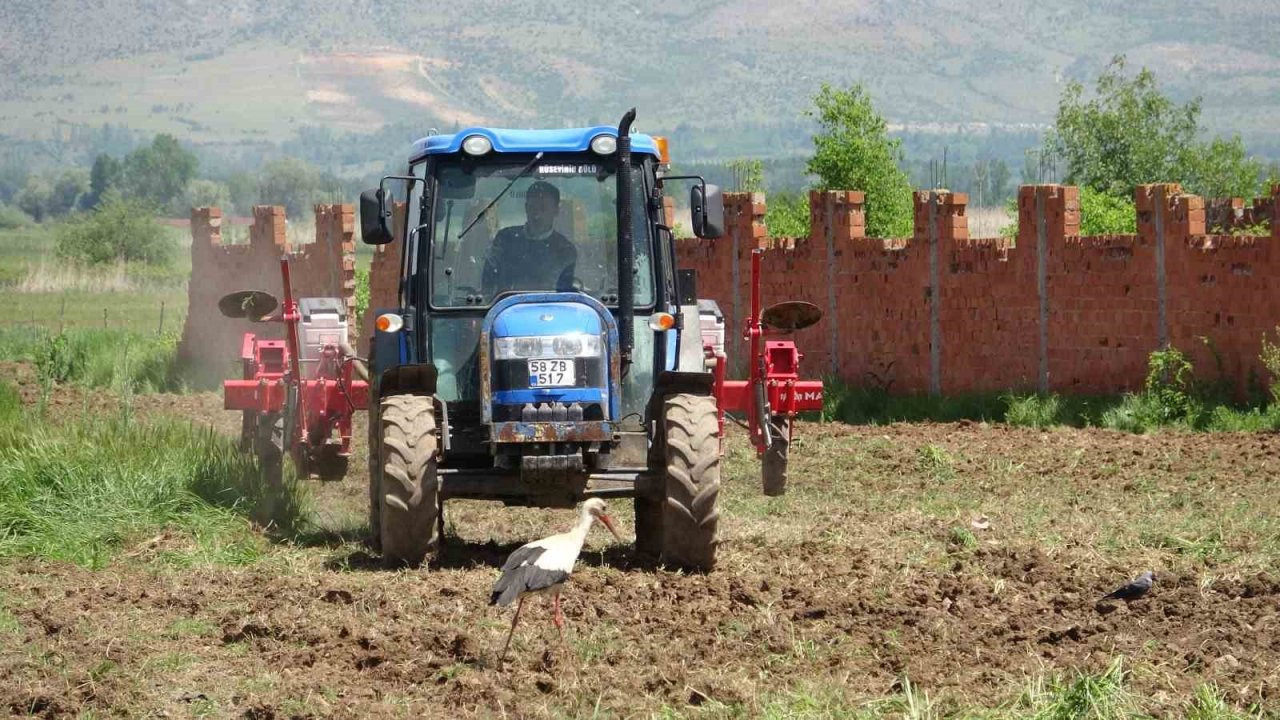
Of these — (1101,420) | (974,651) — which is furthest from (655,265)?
(1101,420)

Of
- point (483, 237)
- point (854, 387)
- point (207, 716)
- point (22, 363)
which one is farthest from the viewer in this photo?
point (22, 363)

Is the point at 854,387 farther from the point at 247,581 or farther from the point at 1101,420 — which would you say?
the point at 247,581

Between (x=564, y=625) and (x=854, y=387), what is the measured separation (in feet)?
40.7

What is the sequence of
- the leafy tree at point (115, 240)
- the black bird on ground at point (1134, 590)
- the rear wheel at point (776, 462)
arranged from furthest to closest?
the leafy tree at point (115, 240), the rear wheel at point (776, 462), the black bird on ground at point (1134, 590)

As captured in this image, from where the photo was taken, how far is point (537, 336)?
1021 cm

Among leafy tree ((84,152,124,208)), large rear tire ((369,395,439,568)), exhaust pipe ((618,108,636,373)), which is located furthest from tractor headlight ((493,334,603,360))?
leafy tree ((84,152,124,208))

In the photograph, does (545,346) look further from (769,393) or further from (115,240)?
(115,240)

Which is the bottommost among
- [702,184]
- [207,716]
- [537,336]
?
[207,716]

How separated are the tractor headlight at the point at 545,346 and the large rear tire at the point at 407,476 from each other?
59 cm

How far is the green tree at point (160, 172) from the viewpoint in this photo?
11988 centimetres

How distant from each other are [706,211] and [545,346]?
52.7 inches

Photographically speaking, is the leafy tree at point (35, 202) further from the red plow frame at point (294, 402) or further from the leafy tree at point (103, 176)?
the red plow frame at point (294, 402)

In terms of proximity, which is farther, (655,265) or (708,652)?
(655,265)

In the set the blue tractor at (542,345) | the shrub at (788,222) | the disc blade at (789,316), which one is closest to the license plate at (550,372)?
the blue tractor at (542,345)
